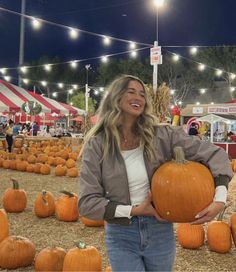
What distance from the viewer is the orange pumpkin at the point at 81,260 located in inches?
121

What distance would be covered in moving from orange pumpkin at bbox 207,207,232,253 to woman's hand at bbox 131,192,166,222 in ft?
7.22

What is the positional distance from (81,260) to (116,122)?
143cm

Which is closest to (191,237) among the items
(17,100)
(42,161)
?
(42,161)

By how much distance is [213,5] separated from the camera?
46406 mm

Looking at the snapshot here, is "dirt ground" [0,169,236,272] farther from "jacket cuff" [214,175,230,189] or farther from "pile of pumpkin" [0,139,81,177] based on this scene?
"pile of pumpkin" [0,139,81,177]

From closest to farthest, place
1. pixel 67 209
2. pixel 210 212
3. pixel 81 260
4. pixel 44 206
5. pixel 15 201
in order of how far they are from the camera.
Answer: pixel 210 212 < pixel 81 260 < pixel 67 209 < pixel 44 206 < pixel 15 201

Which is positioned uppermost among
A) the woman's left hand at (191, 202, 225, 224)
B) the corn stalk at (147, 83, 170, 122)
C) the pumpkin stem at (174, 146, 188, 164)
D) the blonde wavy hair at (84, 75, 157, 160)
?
the corn stalk at (147, 83, 170, 122)

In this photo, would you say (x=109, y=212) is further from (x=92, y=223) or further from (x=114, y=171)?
(x=92, y=223)

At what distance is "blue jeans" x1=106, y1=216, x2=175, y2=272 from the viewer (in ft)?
6.44

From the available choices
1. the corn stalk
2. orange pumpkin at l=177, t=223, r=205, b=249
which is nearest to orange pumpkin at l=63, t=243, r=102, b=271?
orange pumpkin at l=177, t=223, r=205, b=249

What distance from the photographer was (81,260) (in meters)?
3.08

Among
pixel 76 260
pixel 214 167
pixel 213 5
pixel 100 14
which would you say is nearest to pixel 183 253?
pixel 76 260

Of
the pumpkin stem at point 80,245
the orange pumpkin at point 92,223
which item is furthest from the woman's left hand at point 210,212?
the orange pumpkin at point 92,223

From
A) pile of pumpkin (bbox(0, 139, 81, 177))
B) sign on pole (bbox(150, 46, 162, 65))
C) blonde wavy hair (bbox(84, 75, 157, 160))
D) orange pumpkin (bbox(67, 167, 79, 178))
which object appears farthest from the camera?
sign on pole (bbox(150, 46, 162, 65))
